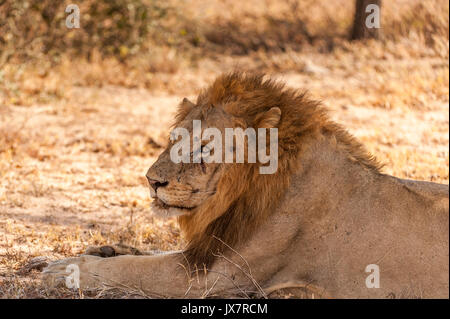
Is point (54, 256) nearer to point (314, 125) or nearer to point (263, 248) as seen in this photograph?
point (263, 248)

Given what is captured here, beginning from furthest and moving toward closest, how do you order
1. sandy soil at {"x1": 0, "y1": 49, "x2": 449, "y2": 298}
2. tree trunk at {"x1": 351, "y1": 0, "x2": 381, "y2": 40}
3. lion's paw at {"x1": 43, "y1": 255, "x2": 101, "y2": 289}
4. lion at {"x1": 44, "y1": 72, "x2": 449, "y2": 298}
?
tree trunk at {"x1": 351, "y1": 0, "x2": 381, "y2": 40}
sandy soil at {"x1": 0, "y1": 49, "x2": 449, "y2": 298}
lion's paw at {"x1": 43, "y1": 255, "x2": 101, "y2": 289}
lion at {"x1": 44, "y1": 72, "x2": 449, "y2": 298}

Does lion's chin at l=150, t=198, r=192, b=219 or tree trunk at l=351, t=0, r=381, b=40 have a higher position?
tree trunk at l=351, t=0, r=381, b=40

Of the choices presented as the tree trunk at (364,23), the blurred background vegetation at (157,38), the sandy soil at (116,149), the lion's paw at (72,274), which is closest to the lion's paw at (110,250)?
the lion's paw at (72,274)

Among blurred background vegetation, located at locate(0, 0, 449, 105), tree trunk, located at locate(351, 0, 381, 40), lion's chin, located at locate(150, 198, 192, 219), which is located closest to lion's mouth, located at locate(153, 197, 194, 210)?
lion's chin, located at locate(150, 198, 192, 219)

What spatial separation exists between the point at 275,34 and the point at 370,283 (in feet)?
38.8

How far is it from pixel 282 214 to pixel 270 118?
58 cm

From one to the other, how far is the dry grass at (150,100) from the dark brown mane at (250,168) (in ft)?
2.35

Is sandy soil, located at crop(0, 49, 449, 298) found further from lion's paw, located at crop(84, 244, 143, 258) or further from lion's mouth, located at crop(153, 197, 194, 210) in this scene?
lion's mouth, located at crop(153, 197, 194, 210)

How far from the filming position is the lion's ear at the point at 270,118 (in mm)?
4145

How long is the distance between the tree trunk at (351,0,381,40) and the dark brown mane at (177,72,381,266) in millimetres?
9125

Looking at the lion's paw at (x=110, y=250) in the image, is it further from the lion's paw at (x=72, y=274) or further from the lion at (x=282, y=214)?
the lion at (x=282, y=214)

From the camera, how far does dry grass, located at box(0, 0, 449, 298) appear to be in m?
6.20

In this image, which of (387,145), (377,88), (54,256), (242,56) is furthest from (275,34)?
(54,256)

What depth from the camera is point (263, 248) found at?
4.18 meters
